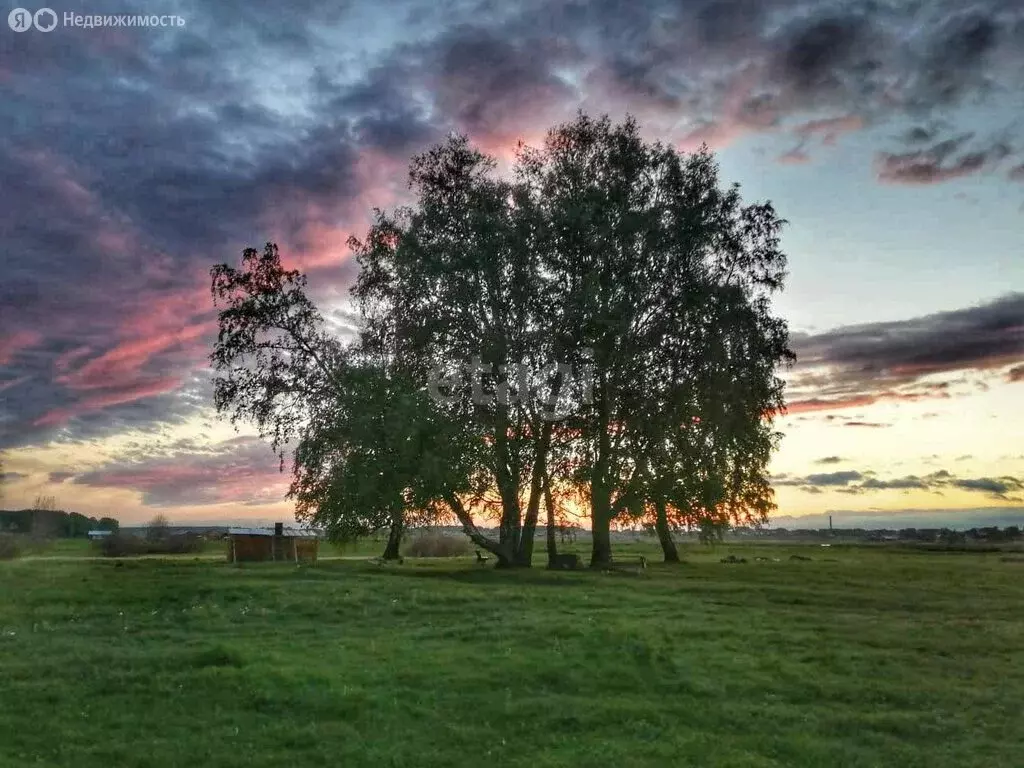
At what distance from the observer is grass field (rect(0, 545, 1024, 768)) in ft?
53.1

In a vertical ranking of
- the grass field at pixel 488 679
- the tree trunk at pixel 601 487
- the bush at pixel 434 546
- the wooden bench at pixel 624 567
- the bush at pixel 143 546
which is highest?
the tree trunk at pixel 601 487

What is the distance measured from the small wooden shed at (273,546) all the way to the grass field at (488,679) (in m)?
23.0

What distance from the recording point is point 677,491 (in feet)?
161

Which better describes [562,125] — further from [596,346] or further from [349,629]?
[349,629]

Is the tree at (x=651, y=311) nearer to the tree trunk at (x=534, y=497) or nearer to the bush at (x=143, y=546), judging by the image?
the tree trunk at (x=534, y=497)

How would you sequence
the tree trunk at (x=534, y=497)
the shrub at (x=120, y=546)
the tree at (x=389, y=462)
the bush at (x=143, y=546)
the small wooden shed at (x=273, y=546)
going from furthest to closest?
the bush at (x=143, y=546)
the shrub at (x=120, y=546)
the small wooden shed at (x=273, y=546)
the tree trunk at (x=534, y=497)
the tree at (x=389, y=462)

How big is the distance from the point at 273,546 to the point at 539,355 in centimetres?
2602

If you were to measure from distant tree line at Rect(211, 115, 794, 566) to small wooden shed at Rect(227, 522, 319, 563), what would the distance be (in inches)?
308

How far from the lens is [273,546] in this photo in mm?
61500

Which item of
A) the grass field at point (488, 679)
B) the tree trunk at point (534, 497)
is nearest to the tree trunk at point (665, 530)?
the tree trunk at point (534, 497)

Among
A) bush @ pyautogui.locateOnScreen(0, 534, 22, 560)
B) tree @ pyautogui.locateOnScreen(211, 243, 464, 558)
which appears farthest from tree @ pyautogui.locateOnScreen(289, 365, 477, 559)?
bush @ pyautogui.locateOnScreen(0, 534, 22, 560)

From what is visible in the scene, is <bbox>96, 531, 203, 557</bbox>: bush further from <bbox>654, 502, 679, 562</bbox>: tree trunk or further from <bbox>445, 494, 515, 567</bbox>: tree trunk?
<bbox>654, 502, 679, 562</bbox>: tree trunk

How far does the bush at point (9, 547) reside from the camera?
61.0 metres

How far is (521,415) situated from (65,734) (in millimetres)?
33665
